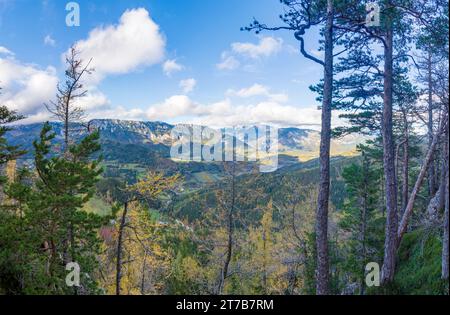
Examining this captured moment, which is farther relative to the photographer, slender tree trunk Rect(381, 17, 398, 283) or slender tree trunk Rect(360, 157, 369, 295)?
slender tree trunk Rect(360, 157, 369, 295)

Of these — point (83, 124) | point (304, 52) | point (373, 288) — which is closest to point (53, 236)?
point (83, 124)

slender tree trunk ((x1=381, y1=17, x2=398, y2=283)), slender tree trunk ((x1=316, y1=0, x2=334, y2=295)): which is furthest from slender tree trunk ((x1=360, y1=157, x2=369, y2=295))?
slender tree trunk ((x1=316, y1=0, x2=334, y2=295))

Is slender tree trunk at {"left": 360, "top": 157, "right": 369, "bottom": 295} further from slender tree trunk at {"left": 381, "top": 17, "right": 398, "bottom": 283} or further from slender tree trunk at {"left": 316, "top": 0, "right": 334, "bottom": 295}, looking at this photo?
slender tree trunk at {"left": 316, "top": 0, "right": 334, "bottom": 295}

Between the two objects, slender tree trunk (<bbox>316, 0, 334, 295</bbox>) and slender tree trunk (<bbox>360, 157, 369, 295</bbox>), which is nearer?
slender tree trunk (<bbox>316, 0, 334, 295</bbox>)

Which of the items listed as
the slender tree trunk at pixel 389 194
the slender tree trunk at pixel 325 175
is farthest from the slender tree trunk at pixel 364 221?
the slender tree trunk at pixel 325 175

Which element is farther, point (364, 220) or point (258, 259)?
point (258, 259)

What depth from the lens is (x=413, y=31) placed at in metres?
11.0

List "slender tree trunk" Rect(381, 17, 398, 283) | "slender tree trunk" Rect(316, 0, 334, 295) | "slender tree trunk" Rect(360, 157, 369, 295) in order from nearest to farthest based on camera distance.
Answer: "slender tree trunk" Rect(316, 0, 334, 295) → "slender tree trunk" Rect(381, 17, 398, 283) → "slender tree trunk" Rect(360, 157, 369, 295)

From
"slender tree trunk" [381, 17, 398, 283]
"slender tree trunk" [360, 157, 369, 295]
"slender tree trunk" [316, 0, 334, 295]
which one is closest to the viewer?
"slender tree trunk" [316, 0, 334, 295]

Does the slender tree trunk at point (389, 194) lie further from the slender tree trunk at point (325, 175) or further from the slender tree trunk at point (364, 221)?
the slender tree trunk at point (364, 221)

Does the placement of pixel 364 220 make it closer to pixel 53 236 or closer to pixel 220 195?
pixel 220 195

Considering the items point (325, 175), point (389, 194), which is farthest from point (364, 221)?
point (325, 175)

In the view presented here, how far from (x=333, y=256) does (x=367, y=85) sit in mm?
10696

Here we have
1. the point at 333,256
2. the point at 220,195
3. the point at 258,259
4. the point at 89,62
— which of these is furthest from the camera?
the point at 258,259
